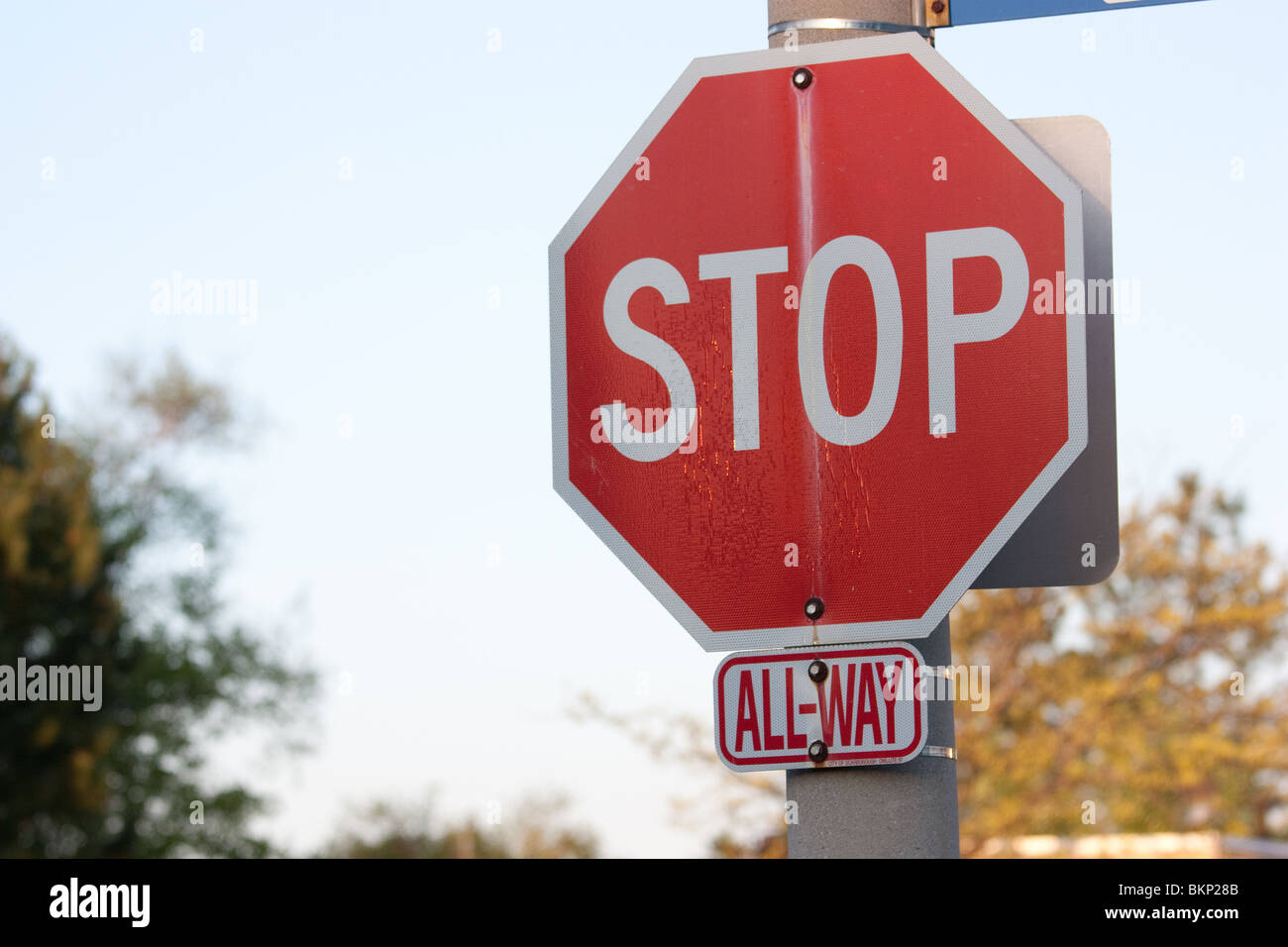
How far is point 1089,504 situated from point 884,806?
1.97 feet

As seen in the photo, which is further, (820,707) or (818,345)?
(818,345)

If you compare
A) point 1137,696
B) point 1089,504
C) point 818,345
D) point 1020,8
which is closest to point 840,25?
point 1020,8

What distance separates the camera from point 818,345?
234 cm

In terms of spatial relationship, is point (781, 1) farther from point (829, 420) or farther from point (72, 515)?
point (72, 515)

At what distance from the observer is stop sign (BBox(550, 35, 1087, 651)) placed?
2.26 metres

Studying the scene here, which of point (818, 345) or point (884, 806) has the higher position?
point (818, 345)

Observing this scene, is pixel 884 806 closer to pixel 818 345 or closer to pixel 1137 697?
pixel 818 345

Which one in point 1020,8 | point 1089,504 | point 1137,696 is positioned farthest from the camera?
point 1137,696

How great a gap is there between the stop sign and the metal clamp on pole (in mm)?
46

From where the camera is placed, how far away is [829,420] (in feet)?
7.61

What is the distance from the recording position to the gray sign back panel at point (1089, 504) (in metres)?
2.42

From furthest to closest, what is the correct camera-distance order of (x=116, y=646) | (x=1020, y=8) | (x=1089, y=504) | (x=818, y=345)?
(x=116, y=646)
(x=1020, y=8)
(x=1089, y=504)
(x=818, y=345)

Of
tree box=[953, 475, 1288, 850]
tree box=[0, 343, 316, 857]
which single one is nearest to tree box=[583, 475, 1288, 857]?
tree box=[953, 475, 1288, 850]
